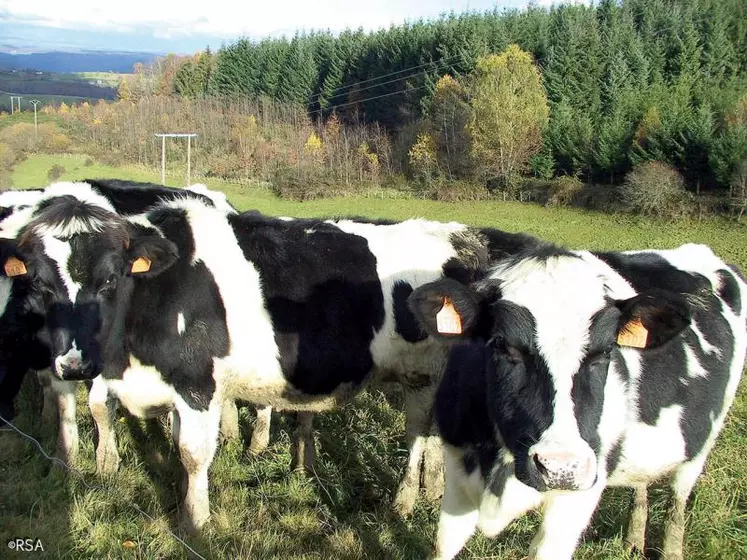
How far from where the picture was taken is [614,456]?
3.79 metres

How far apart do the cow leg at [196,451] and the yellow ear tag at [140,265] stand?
1.05 m

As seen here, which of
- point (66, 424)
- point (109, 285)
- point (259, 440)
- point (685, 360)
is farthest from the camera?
point (259, 440)

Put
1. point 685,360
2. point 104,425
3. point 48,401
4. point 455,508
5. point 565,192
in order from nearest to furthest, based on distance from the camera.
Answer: point 455,508, point 685,360, point 104,425, point 48,401, point 565,192

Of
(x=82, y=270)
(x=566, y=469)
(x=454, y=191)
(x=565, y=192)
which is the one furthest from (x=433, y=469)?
(x=454, y=191)

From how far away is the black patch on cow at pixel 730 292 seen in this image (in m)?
4.88

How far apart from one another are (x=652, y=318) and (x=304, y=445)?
143 inches

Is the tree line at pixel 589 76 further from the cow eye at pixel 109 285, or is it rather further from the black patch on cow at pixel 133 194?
the cow eye at pixel 109 285

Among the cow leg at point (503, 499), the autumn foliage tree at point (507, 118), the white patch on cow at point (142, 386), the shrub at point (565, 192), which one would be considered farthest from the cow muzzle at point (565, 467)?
the autumn foliage tree at point (507, 118)

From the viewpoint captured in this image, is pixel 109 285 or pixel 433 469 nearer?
pixel 109 285

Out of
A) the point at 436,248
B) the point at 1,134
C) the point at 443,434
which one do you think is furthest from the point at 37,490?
the point at 1,134

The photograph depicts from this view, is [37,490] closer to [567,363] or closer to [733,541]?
[567,363]

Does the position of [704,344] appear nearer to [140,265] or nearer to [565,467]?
[565,467]

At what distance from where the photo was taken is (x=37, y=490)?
5.12 meters

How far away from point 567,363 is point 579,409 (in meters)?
0.23
